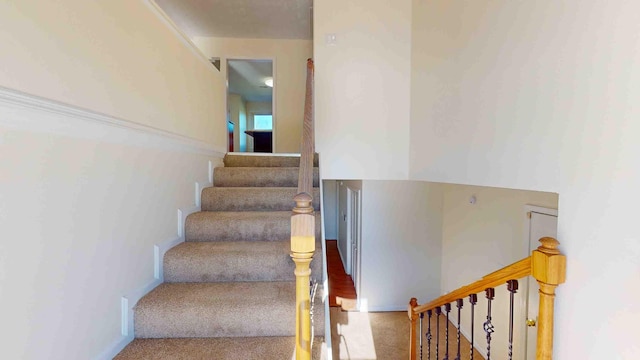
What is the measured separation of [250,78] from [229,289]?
17.7ft

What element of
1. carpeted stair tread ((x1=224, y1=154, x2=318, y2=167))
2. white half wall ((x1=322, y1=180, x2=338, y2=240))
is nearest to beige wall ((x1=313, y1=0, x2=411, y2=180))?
carpeted stair tread ((x1=224, y1=154, x2=318, y2=167))

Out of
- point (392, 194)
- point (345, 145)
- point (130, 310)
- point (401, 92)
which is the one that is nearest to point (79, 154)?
point (130, 310)

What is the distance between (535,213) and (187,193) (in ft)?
9.95

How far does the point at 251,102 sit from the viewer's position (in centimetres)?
852

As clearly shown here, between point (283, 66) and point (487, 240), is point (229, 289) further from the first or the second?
point (283, 66)

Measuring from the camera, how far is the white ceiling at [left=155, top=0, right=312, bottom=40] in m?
3.92

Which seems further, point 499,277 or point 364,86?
point 364,86

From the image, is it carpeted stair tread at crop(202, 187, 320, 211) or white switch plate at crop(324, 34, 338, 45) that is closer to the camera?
carpeted stair tread at crop(202, 187, 320, 211)

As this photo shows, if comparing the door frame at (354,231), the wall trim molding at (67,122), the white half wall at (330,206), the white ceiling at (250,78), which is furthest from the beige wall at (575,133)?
the white half wall at (330,206)

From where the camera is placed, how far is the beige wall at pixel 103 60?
3.46 feet

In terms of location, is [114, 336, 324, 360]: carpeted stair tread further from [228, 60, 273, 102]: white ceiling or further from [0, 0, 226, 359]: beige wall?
[228, 60, 273, 102]: white ceiling

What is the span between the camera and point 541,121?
1.41 meters

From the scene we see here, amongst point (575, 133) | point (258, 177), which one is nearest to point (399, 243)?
point (258, 177)

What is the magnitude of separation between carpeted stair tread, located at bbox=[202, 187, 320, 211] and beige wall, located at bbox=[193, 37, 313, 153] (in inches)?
101
